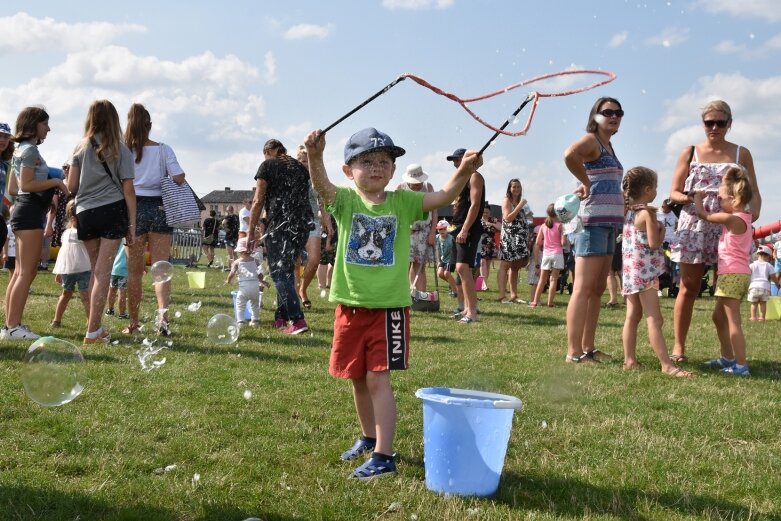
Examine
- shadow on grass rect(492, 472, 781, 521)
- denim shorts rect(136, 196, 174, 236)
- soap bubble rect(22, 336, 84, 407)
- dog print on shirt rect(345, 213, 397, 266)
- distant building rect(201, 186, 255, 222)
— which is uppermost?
distant building rect(201, 186, 255, 222)

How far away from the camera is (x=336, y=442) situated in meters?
4.14

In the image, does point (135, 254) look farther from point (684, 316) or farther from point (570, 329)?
point (684, 316)

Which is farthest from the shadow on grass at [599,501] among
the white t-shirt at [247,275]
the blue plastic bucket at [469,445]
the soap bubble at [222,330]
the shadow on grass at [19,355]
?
the white t-shirt at [247,275]

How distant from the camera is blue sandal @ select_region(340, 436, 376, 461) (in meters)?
3.88

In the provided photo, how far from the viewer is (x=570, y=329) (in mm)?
6625

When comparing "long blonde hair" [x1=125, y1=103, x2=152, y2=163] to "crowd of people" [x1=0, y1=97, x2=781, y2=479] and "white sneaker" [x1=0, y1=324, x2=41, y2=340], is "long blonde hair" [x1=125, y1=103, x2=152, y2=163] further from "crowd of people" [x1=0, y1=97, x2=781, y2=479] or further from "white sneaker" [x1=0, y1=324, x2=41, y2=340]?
"white sneaker" [x1=0, y1=324, x2=41, y2=340]

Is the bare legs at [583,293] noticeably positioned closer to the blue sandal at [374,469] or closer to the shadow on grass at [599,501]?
the shadow on grass at [599,501]

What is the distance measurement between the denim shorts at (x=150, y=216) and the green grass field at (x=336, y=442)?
119cm

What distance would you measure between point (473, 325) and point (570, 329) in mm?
3112

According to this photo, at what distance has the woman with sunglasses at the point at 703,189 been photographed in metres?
6.60

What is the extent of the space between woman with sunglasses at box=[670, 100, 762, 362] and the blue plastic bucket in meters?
3.92

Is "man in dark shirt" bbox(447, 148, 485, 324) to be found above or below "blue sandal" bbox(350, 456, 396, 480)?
above

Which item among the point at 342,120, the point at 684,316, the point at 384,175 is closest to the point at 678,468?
the point at 384,175

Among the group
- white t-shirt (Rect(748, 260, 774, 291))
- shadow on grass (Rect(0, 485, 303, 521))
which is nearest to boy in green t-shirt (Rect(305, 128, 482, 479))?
shadow on grass (Rect(0, 485, 303, 521))
